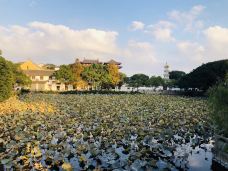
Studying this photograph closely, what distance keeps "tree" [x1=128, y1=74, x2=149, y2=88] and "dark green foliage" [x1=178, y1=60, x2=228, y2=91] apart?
35.9 metres

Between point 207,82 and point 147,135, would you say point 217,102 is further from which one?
point 207,82

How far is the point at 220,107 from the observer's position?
1521 cm

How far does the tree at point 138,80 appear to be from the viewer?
11050cm

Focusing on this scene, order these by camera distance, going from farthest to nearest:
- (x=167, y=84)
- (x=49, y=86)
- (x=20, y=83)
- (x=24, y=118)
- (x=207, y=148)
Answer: (x=167, y=84) < (x=49, y=86) < (x=20, y=83) < (x=24, y=118) < (x=207, y=148)

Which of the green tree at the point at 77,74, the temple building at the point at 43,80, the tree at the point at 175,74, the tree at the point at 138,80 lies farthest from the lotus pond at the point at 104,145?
the tree at the point at 175,74

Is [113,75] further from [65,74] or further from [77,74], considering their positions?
[65,74]

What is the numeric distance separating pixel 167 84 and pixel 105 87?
33.7 meters

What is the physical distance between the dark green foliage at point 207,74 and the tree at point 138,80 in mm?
35908

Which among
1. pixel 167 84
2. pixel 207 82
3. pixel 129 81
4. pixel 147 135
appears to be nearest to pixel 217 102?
pixel 147 135

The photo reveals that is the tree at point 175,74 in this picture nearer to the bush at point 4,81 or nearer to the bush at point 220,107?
the bush at point 4,81

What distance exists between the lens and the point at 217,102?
15414 mm

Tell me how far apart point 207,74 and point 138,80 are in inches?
1793

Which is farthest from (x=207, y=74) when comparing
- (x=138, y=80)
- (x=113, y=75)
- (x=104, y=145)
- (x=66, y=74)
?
(x=104, y=145)

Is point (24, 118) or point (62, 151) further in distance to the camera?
point (24, 118)
